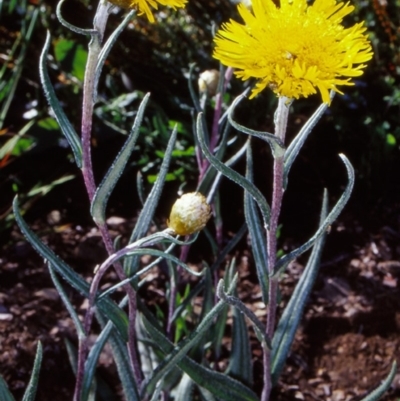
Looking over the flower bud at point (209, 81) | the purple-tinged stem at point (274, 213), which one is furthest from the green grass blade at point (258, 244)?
the flower bud at point (209, 81)

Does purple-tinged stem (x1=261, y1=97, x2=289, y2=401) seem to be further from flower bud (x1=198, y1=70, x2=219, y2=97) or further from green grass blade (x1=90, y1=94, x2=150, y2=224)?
flower bud (x1=198, y1=70, x2=219, y2=97)

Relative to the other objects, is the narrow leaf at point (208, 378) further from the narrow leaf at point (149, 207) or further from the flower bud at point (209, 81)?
the flower bud at point (209, 81)

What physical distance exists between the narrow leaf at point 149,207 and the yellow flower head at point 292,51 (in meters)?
0.27

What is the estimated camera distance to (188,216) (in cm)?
119

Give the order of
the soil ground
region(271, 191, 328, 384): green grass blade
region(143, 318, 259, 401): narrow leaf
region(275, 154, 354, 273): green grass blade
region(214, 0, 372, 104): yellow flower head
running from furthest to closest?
the soil ground < region(271, 191, 328, 384): green grass blade < region(143, 318, 259, 401): narrow leaf < region(275, 154, 354, 273): green grass blade < region(214, 0, 372, 104): yellow flower head

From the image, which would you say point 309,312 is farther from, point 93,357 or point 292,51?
point 292,51

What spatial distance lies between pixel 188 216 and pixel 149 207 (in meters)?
0.16

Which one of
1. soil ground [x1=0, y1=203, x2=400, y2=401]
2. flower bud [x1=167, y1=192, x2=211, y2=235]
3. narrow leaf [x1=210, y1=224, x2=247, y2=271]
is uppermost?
flower bud [x1=167, y1=192, x2=211, y2=235]

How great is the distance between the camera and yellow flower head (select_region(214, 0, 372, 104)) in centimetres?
102

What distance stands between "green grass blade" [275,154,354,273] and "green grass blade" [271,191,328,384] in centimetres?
29

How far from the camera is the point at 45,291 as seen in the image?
2.15 meters

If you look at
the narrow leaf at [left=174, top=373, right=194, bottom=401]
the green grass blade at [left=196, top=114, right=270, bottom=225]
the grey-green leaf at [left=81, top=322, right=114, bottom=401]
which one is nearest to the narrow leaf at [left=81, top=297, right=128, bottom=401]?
the grey-green leaf at [left=81, top=322, right=114, bottom=401]

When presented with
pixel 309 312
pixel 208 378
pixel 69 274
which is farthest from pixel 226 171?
pixel 309 312

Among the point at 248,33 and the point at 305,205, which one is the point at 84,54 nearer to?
the point at 305,205
